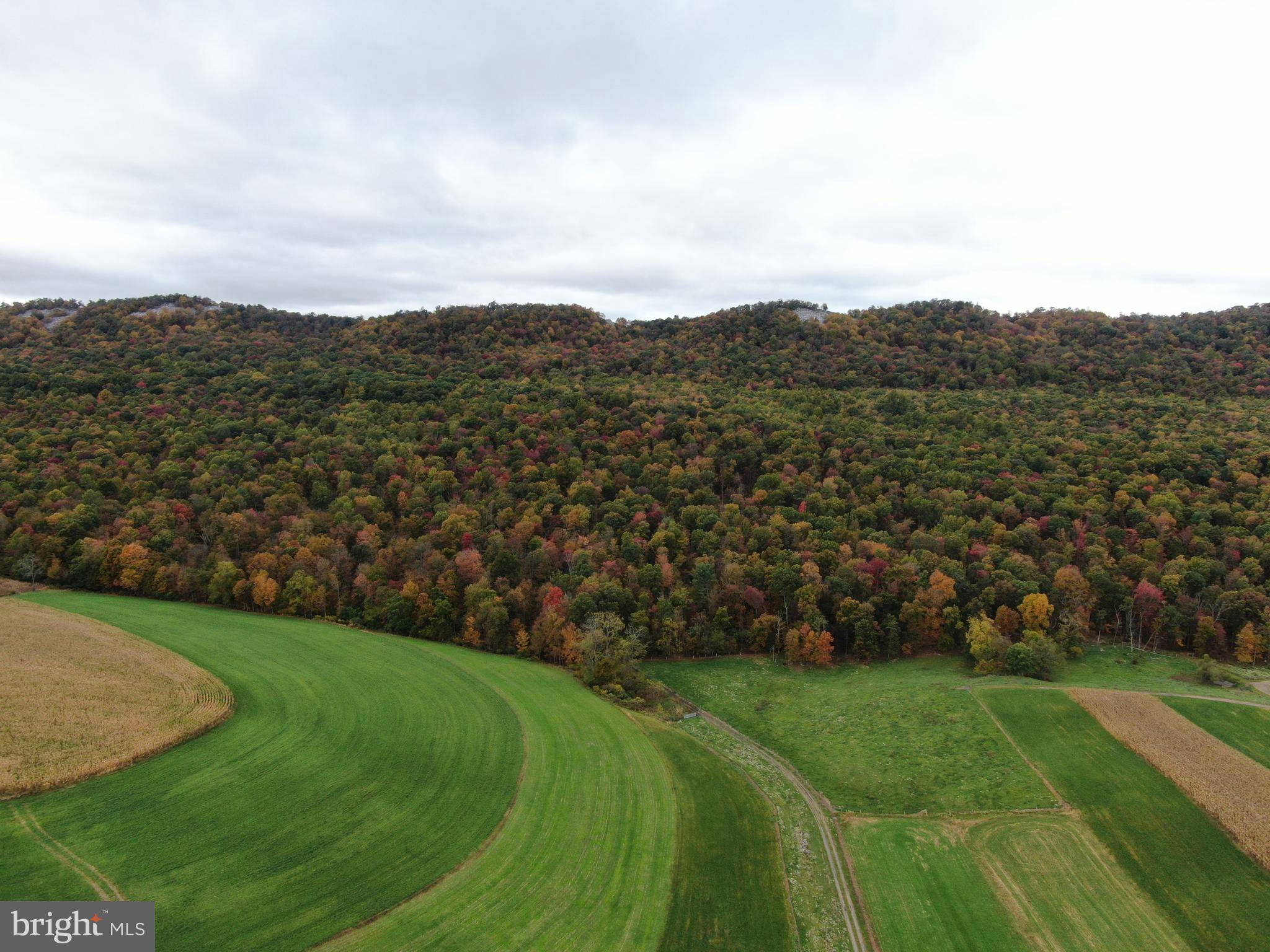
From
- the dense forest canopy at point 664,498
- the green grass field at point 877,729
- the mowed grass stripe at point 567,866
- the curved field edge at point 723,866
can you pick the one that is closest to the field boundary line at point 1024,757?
the green grass field at point 877,729

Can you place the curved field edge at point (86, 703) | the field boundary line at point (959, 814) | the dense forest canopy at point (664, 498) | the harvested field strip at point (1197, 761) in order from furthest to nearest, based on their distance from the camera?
the dense forest canopy at point (664, 498) < the field boundary line at point (959, 814) < the harvested field strip at point (1197, 761) < the curved field edge at point (86, 703)

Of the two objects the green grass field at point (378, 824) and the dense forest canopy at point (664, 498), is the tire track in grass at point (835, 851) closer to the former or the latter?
the green grass field at point (378, 824)

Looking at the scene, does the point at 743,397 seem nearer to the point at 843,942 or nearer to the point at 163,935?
the point at 843,942

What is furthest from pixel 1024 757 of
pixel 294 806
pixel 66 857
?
pixel 66 857

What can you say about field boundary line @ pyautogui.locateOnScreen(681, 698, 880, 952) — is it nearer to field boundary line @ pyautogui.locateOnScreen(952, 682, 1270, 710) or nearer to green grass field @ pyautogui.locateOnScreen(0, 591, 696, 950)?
green grass field @ pyautogui.locateOnScreen(0, 591, 696, 950)

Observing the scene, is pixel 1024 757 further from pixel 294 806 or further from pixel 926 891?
pixel 294 806
